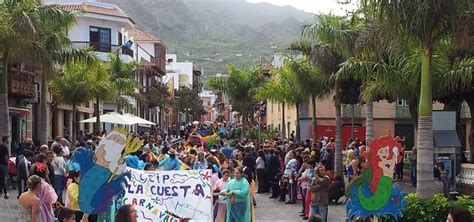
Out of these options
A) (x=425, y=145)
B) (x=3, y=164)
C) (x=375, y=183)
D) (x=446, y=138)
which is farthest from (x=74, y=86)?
(x=375, y=183)

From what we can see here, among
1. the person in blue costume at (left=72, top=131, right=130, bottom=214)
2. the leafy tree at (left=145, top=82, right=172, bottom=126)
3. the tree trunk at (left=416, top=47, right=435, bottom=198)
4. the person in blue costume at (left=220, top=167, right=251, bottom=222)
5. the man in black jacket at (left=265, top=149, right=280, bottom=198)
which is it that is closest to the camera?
the person in blue costume at (left=72, top=131, right=130, bottom=214)

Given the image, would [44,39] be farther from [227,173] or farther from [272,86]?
[272,86]

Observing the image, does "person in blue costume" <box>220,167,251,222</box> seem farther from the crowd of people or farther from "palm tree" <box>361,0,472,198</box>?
"palm tree" <box>361,0,472,198</box>

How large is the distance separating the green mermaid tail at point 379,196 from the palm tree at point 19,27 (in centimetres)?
1353

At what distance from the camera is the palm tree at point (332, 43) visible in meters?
20.7

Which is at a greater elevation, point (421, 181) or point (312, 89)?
point (312, 89)

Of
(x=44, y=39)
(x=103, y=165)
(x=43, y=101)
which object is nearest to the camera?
(x=103, y=165)

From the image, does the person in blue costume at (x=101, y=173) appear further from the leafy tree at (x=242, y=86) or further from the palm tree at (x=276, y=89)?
the leafy tree at (x=242, y=86)

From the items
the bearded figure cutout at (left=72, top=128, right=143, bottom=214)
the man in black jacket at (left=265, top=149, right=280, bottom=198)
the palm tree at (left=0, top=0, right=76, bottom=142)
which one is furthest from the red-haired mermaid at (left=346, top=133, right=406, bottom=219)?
the palm tree at (left=0, top=0, right=76, bottom=142)

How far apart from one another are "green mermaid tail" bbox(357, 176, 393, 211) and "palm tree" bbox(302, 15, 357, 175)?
981 centimetres

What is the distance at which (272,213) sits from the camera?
18.1 meters

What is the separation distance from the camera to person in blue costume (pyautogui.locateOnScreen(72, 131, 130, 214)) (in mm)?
10086

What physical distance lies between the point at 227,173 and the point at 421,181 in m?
3.76

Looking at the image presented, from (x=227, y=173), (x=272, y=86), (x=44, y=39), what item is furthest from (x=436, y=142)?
(x=272, y=86)
